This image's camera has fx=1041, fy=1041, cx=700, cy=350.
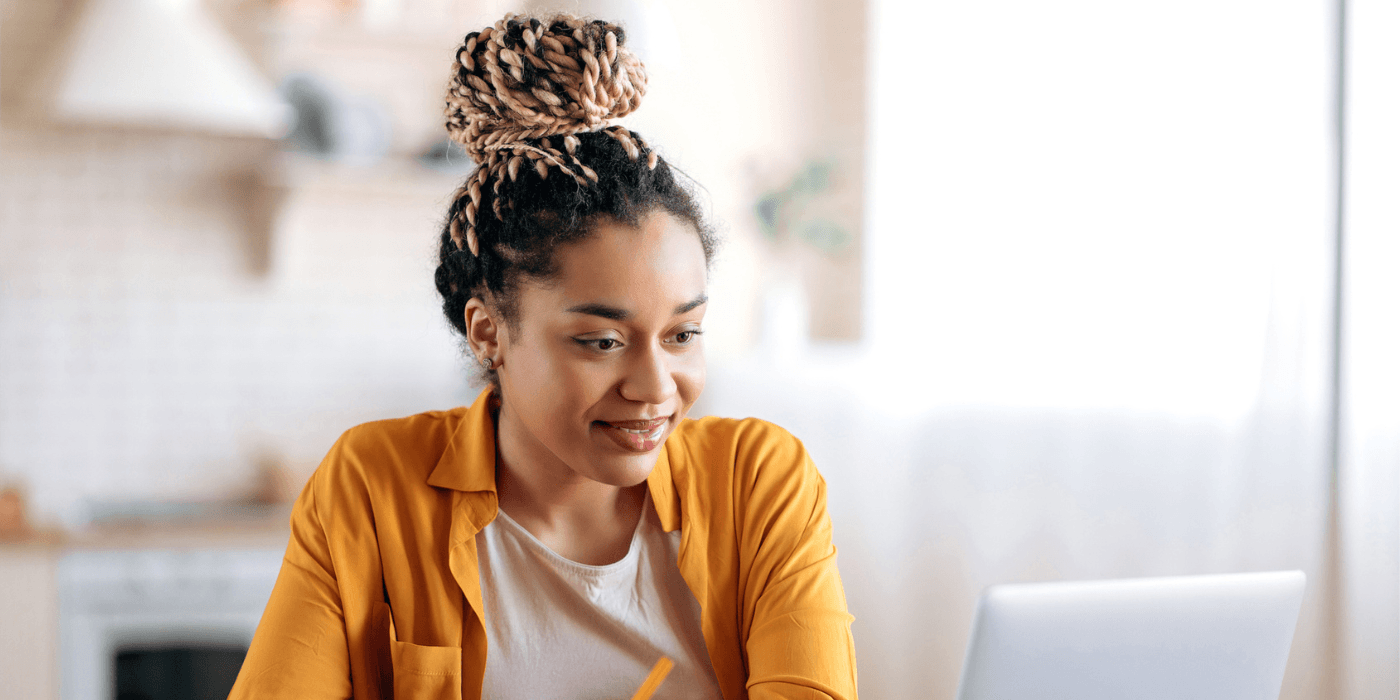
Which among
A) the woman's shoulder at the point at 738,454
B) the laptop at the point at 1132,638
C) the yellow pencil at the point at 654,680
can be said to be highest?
the woman's shoulder at the point at 738,454

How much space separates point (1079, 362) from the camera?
8.80 ft

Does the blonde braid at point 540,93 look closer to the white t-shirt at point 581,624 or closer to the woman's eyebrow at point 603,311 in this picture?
the woman's eyebrow at point 603,311

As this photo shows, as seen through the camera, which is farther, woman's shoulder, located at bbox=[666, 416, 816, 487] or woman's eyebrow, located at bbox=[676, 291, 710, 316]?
woman's shoulder, located at bbox=[666, 416, 816, 487]

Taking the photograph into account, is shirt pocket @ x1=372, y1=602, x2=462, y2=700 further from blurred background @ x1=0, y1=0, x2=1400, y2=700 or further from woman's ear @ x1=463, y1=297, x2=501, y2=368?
blurred background @ x1=0, y1=0, x2=1400, y2=700

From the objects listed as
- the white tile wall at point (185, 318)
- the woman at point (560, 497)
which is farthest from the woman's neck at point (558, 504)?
the white tile wall at point (185, 318)

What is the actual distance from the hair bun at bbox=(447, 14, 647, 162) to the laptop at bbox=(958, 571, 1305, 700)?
0.64 m

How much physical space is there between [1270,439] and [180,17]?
2942mm

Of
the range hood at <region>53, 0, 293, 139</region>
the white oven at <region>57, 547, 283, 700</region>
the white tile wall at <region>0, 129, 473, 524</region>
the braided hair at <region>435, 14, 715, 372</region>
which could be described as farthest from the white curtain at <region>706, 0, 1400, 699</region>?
the braided hair at <region>435, 14, 715, 372</region>

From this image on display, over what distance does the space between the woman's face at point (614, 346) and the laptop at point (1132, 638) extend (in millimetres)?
382

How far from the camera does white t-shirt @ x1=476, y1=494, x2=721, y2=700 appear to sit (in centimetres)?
110

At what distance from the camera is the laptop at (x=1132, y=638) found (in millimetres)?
830

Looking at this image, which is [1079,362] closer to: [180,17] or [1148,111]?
[1148,111]

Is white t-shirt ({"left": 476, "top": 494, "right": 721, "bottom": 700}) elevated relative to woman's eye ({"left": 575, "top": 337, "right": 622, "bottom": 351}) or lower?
lower

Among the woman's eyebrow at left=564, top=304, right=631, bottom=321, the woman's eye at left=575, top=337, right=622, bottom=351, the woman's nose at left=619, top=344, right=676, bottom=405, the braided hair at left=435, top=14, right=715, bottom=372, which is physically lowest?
the woman's nose at left=619, top=344, right=676, bottom=405
